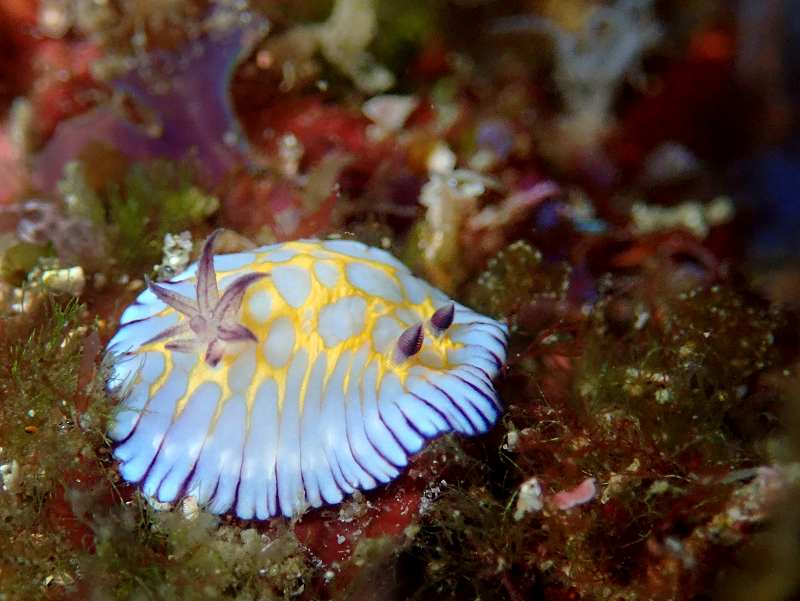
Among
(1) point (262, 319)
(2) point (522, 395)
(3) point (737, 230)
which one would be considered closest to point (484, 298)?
(2) point (522, 395)

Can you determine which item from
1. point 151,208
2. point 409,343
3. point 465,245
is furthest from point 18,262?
point 465,245

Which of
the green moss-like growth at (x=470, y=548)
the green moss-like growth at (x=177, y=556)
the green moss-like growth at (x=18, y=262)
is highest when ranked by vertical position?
the green moss-like growth at (x=18, y=262)

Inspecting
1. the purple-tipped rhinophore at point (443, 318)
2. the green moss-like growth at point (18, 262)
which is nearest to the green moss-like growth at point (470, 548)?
the purple-tipped rhinophore at point (443, 318)

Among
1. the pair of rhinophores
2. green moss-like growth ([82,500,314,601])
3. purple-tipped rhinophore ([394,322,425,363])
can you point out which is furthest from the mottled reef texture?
purple-tipped rhinophore ([394,322,425,363])

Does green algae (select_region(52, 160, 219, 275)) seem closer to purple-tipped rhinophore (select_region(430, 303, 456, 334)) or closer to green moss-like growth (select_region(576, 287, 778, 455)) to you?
purple-tipped rhinophore (select_region(430, 303, 456, 334))

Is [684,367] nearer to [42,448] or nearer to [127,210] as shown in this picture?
[42,448]

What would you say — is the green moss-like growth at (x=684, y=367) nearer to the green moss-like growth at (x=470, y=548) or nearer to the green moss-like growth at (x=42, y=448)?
the green moss-like growth at (x=470, y=548)

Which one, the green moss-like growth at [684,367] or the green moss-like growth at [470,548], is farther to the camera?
the green moss-like growth at [684,367]

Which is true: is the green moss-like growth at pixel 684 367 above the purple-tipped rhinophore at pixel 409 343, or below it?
below
